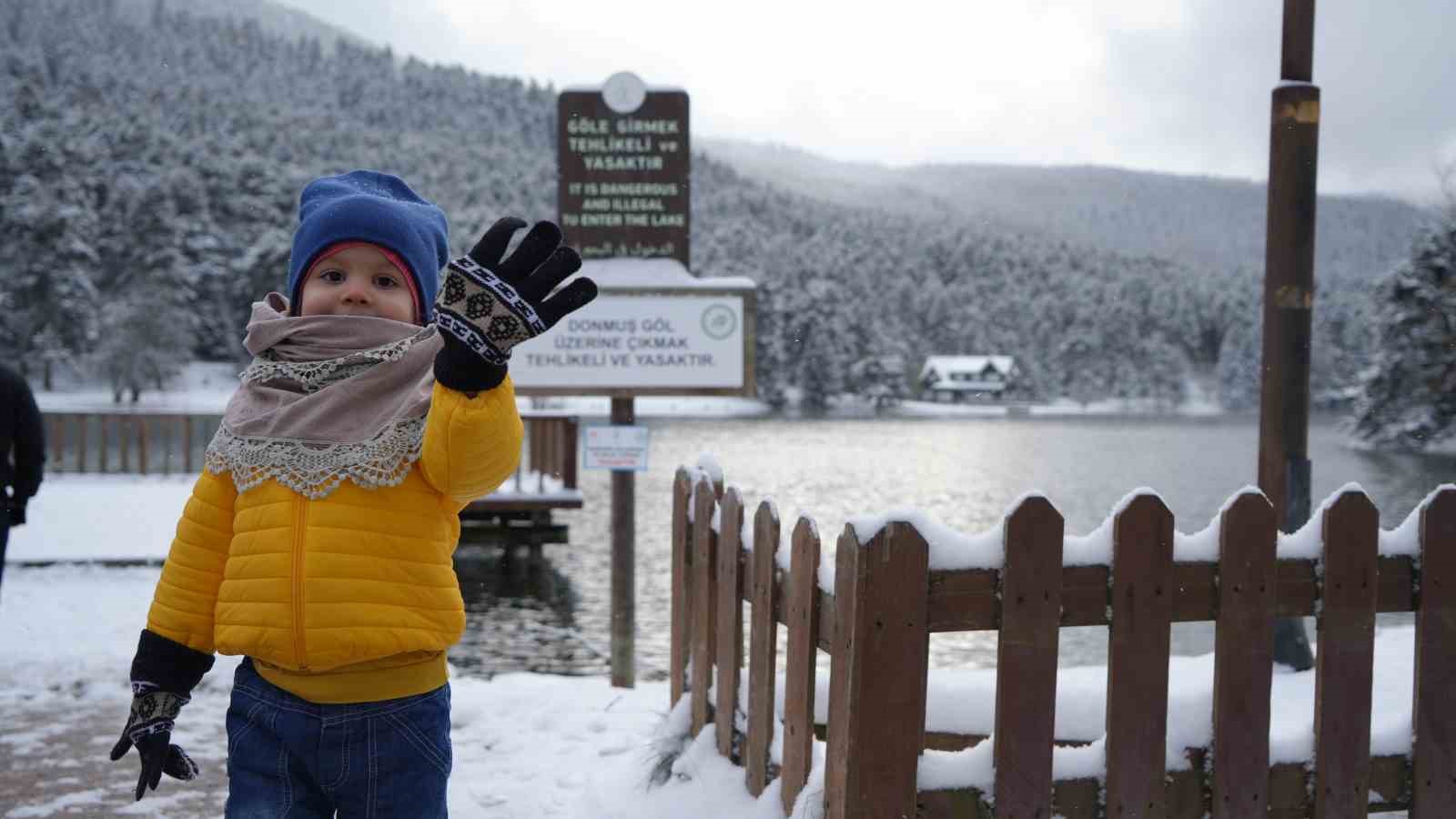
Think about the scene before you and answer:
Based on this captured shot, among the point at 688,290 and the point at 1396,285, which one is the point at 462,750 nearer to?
the point at 688,290

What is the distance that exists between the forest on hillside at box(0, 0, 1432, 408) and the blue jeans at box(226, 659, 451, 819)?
57746 mm

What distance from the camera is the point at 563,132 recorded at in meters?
6.00

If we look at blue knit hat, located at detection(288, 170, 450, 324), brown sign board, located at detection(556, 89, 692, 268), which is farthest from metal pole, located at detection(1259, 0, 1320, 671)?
blue knit hat, located at detection(288, 170, 450, 324)

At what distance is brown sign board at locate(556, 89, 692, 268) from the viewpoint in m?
5.95

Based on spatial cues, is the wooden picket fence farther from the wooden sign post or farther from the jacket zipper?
the wooden sign post

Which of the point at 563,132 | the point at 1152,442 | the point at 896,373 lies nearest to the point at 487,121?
the point at 896,373

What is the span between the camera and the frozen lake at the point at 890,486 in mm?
10375

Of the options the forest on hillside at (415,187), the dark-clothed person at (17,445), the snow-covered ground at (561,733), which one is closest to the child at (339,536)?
the snow-covered ground at (561,733)

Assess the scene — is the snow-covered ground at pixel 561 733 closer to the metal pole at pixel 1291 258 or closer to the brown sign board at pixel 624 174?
the metal pole at pixel 1291 258

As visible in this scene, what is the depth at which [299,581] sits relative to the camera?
6.46 feet

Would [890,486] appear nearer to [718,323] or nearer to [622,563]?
[622,563]

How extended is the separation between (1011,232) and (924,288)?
37.1 m

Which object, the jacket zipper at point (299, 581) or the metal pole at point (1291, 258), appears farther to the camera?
the metal pole at point (1291, 258)

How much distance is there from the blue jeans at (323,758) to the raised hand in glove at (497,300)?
0.63 meters
